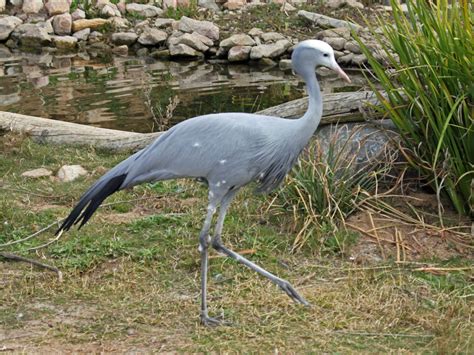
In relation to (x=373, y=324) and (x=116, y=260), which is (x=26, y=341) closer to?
(x=116, y=260)

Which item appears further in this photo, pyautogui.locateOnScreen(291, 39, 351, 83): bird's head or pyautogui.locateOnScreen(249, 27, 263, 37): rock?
pyautogui.locateOnScreen(249, 27, 263, 37): rock

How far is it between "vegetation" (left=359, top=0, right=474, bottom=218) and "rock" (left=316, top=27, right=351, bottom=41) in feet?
28.5

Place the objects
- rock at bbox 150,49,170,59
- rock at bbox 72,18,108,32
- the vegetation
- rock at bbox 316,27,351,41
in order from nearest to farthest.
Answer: the vegetation → rock at bbox 316,27,351,41 → rock at bbox 150,49,170,59 → rock at bbox 72,18,108,32

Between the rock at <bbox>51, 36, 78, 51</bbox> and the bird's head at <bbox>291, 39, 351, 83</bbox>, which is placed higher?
the bird's head at <bbox>291, 39, 351, 83</bbox>

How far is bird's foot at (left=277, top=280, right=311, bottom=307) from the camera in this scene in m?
4.68

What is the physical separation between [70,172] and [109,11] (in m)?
10.1

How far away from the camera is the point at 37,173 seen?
7.14 meters

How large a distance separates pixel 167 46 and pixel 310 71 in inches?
443

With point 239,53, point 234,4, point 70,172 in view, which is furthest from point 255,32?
point 70,172

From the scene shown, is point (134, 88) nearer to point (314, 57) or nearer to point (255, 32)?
point (255, 32)

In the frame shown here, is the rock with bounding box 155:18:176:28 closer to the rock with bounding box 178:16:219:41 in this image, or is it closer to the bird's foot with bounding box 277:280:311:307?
the rock with bounding box 178:16:219:41

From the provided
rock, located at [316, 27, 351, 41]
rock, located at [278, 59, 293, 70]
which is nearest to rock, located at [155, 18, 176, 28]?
rock, located at [278, 59, 293, 70]

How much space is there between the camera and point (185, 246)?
218 inches

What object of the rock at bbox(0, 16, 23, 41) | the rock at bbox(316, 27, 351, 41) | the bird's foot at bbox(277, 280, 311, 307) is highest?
the bird's foot at bbox(277, 280, 311, 307)
